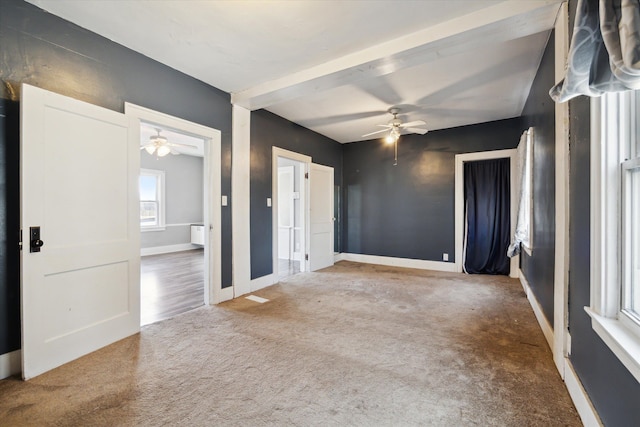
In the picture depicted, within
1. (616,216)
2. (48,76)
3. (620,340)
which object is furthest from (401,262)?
(48,76)

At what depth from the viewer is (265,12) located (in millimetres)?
2113

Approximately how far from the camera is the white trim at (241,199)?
3652 mm

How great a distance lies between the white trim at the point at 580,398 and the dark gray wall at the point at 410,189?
345cm

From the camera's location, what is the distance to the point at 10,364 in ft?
6.46

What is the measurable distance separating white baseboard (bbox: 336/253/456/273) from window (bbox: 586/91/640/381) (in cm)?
390

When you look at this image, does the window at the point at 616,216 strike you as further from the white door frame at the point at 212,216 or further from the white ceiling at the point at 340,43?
the white door frame at the point at 212,216

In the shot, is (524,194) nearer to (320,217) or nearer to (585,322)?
(585,322)

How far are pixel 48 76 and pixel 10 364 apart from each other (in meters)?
2.08

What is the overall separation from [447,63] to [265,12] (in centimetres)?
184

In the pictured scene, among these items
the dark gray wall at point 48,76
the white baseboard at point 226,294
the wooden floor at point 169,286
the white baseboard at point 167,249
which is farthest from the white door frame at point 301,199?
the white baseboard at point 167,249

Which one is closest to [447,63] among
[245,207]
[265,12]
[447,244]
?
[265,12]

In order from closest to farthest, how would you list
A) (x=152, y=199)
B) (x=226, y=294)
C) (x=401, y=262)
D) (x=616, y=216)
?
1. (x=616, y=216)
2. (x=226, y=294)
3. (x=401, y=262)
4. (x=152, y=199)

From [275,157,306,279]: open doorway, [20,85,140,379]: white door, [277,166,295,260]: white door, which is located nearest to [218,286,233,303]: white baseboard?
[20,85,140,379]: white door

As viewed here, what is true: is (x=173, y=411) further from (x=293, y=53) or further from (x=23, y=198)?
(x=293, y=53)
